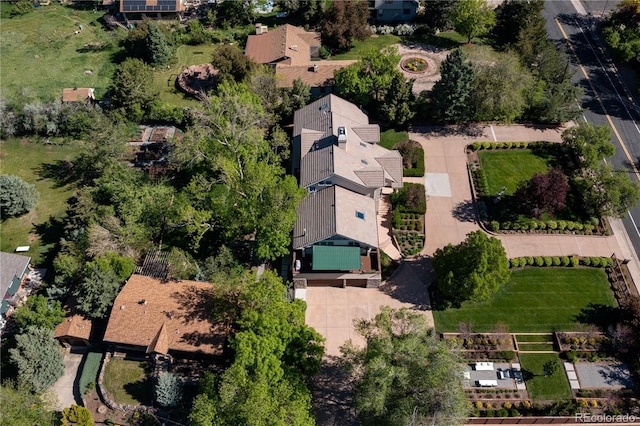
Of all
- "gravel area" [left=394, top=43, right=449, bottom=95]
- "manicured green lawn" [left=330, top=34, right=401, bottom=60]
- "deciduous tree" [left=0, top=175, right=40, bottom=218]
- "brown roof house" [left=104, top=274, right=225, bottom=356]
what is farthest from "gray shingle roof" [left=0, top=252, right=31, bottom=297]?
"gravel area" [left=394, top=43, right=449, bottom=95]

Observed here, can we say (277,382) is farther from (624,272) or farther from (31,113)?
(31,113)

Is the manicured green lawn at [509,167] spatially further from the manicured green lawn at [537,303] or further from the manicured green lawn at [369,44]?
the manicured green lawn at [369,44]

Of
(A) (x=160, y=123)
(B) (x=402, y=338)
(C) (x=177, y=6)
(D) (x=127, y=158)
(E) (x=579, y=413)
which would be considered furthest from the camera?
(C) (x=177, y=6)

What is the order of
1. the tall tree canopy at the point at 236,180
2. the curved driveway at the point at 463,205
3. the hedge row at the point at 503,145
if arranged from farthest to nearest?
the hedge row at the point at 503,145 → the curved driveway at the point at 463,205 → the tall tree canopy at the point at 236,180

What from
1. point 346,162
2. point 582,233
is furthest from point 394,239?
point 582,233

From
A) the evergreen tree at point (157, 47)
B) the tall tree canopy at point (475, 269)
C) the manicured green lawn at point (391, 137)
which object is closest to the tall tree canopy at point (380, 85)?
the manicured green lawn at point (391, 137)

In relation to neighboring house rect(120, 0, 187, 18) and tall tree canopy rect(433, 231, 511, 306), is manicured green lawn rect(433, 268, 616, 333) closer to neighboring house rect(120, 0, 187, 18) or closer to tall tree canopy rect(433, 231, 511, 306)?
tall tree canopy rect(433, 231, 511, 306)

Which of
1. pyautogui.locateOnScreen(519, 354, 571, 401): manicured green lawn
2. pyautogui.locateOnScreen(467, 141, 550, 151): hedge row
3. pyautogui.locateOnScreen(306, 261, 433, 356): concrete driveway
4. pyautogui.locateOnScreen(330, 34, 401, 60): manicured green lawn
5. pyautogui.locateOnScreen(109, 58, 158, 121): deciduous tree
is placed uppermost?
pyautogui.locateOnScreen(330, 34, 401, 60): manicured green lawn
